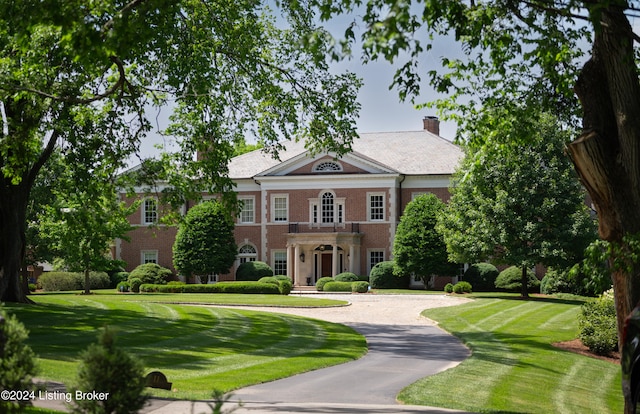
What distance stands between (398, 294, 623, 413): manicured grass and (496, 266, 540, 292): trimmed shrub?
16.2 meters

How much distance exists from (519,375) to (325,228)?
122 feet

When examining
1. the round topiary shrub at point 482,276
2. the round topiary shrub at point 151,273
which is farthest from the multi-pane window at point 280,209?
the round topiary shrub at point 482,276

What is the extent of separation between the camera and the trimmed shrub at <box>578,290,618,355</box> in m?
21.0

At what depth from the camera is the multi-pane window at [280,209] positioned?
179 feet

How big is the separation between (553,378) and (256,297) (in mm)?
24859

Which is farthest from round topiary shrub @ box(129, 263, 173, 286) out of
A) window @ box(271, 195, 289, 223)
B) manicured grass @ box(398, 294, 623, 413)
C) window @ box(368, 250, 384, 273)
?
manicured grass @ box(398, 294, 623, 413)

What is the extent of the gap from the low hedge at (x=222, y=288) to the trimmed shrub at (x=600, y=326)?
2385 centimetres

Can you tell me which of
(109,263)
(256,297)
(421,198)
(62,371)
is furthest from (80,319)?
(421,198)

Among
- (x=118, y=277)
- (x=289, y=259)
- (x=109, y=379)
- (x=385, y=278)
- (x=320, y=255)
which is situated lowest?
(x=109, y=379)

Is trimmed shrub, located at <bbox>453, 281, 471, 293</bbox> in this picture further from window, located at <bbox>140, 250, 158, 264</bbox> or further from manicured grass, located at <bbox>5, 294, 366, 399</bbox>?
window, located at <bbox>140, 250, 158, 264</bbox>

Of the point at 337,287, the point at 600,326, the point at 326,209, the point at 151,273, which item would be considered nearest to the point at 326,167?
the point at 326,209

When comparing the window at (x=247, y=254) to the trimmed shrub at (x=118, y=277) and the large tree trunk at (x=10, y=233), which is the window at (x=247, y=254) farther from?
the large tree trunk at (x=10, y=233)

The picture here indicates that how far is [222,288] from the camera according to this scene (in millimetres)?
45188

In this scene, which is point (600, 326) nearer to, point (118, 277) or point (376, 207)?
point (376, 207)
